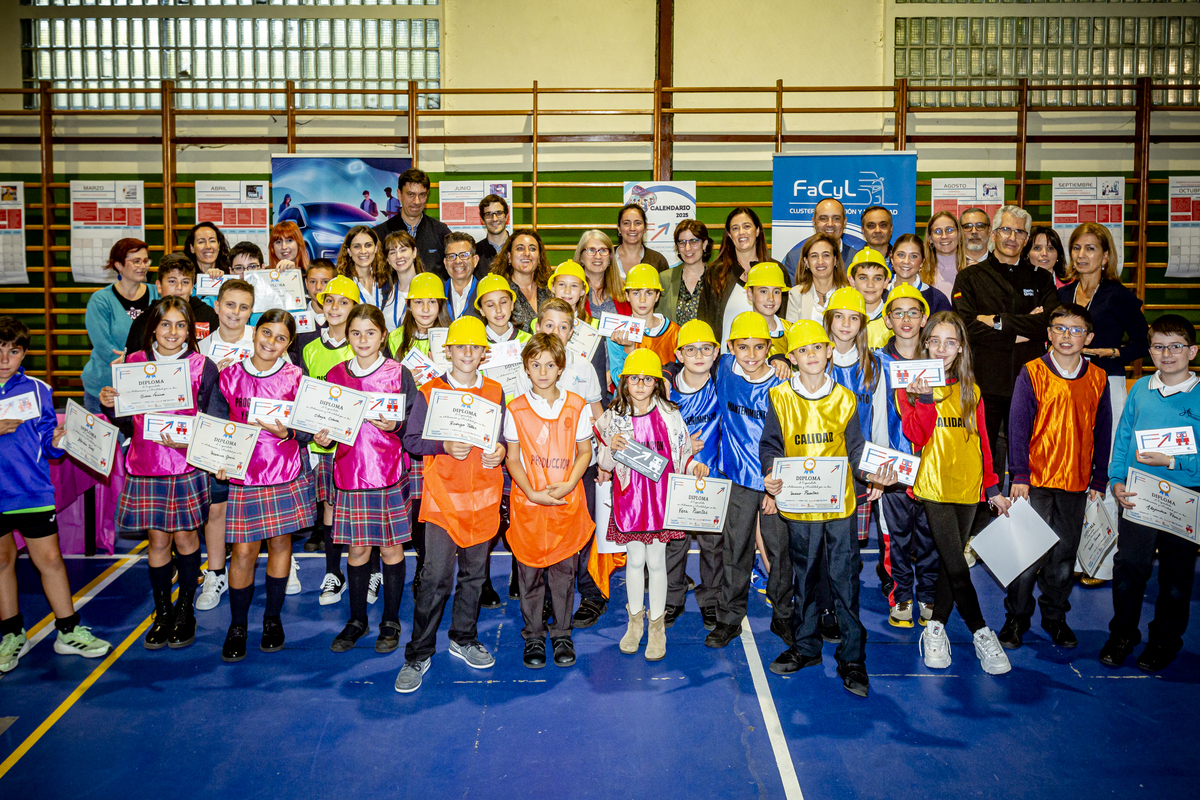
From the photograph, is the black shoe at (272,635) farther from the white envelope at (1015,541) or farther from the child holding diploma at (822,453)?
the white envelope at (1015,541)

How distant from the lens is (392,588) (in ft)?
13.3

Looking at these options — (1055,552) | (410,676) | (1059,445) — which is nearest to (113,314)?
(410,676)

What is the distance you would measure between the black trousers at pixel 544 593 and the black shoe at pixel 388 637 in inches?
27.0

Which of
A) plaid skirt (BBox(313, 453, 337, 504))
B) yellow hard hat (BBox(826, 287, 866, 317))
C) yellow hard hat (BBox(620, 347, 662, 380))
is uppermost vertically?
yellow hard hat (BBox(826, 287, 866, 317))

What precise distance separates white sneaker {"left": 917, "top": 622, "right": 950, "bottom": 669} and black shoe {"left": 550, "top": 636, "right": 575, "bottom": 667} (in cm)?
175

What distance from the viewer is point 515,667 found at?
A: 12.9ft

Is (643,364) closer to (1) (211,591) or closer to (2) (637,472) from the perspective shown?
(2) (637,472)

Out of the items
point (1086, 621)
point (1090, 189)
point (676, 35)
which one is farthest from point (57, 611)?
point (1090, 189)

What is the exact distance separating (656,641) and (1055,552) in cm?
212

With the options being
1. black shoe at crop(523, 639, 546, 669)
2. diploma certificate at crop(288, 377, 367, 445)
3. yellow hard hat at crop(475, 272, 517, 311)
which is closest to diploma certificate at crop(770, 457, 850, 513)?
black shoe at crop(523, 639, 546, 669)

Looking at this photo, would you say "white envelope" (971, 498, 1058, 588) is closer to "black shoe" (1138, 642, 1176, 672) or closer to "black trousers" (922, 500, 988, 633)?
"black trousers" (922, 500, 988, 633)

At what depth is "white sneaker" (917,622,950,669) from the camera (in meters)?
3.88

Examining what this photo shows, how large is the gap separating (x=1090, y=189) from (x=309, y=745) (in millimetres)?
8770

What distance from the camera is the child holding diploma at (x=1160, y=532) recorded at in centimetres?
385
